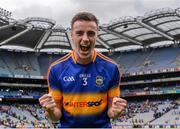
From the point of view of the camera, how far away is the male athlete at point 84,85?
13.2 feet

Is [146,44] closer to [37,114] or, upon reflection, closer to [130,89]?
[130,89]

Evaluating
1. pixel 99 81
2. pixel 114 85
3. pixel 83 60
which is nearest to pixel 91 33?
pixel 83 60

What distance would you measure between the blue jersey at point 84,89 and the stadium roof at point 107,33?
4375 centimetres

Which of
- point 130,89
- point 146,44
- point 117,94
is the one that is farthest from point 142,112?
point 117,94

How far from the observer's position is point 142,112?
51.2 meters

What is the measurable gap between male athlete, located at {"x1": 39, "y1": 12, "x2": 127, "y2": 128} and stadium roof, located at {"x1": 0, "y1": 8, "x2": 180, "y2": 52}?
43.8 m

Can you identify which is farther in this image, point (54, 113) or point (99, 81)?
point (99, 81)

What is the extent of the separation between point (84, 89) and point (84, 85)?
0.05 metres

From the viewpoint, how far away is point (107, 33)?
2104 inches

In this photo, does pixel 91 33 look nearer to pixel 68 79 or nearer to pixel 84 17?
pixel 84 17

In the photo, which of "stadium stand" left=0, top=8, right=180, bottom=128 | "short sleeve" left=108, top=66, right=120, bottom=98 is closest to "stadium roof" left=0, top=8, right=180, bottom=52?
"stadium stand" left=0, top=8, right=180, bottom=128

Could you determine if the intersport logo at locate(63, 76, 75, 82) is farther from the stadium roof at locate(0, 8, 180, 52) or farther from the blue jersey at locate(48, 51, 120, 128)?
the stadium roof at locate(0, 8, 180, 52)

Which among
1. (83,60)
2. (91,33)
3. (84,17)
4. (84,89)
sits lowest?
(84,89)

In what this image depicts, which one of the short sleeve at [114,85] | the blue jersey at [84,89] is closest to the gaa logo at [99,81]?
the blue jersey at [84,89]
